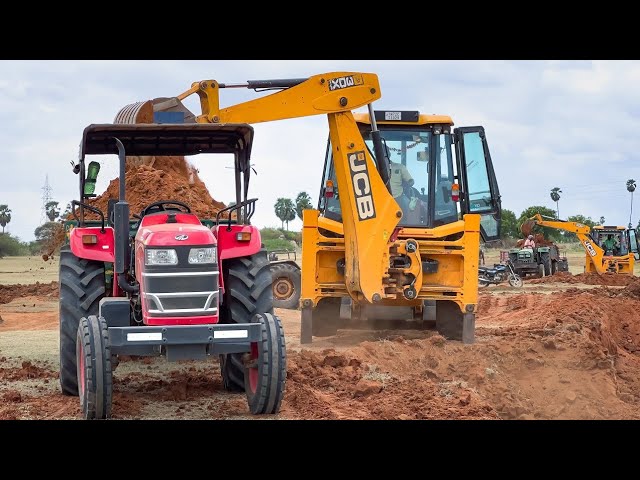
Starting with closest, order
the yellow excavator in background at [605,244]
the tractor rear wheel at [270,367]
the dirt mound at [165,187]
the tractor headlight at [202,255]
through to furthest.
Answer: the tractor rear wheel at [270,367] → the tractor headlight at [202,255] → the dirt mound at [165,187] → the yellow excavator in background at [605,244]

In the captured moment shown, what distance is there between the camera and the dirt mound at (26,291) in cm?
2383

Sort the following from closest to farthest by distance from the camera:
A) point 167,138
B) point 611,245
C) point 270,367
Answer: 1. point 270,367
2. point 167,138
3. point 611,245

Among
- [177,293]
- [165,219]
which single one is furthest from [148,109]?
[177,293]

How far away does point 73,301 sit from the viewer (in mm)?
9258

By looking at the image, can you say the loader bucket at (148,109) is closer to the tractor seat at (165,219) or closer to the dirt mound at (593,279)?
the tractor seat at (165,219)

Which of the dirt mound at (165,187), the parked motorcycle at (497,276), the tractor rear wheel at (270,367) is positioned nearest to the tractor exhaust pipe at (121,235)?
the tractor rear wheel at (270,367)

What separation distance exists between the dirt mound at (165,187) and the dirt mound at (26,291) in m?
7.59

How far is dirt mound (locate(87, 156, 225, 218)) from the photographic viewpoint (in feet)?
51.2

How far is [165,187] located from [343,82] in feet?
15.7

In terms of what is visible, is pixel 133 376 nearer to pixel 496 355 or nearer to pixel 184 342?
pixel 184 342

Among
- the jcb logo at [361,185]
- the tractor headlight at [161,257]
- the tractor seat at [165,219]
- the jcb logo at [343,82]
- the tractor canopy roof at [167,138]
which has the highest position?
the jcb logo at [343,82]

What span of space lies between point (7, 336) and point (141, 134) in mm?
6698

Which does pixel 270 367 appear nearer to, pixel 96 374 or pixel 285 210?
pixel 96 374

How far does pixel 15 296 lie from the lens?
949 inches
